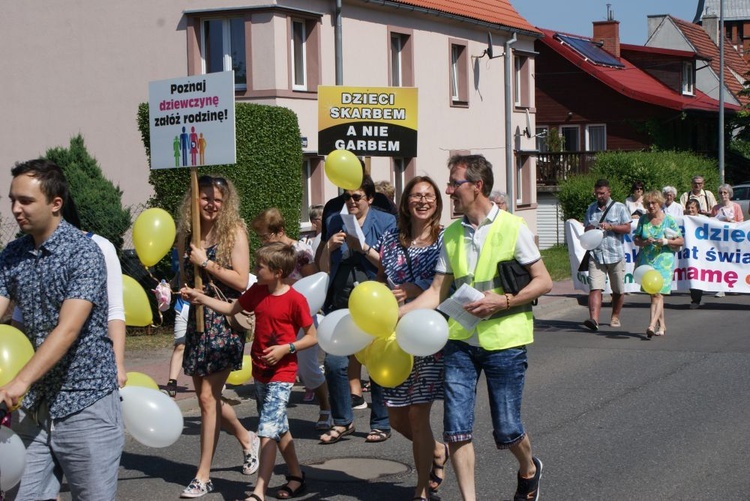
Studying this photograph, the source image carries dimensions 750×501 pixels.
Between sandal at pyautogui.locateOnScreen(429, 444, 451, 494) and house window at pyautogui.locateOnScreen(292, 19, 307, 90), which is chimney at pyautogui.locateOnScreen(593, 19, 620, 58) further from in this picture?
sandal at pyautogui.locateOnScreen(429, 444, 451, 494)

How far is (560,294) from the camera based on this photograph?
1872 centimetres

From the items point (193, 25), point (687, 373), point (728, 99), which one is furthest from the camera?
point (728, 99)

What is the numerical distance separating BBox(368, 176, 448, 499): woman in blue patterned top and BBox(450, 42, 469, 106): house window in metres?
22.1

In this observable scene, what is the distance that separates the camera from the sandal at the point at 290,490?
6.71 meters

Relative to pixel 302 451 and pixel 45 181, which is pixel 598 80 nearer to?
pixel 302 451

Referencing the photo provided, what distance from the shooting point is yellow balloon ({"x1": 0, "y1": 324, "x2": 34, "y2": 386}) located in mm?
4406

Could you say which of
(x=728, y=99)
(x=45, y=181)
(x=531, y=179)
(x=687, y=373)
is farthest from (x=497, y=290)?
(x=728, y=99)

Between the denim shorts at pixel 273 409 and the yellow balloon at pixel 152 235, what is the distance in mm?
1052

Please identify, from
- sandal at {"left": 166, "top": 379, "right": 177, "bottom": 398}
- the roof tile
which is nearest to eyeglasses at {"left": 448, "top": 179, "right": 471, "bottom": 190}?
sandal at {"left": 166, "top": 379, "right": 177, "bottom": 398}

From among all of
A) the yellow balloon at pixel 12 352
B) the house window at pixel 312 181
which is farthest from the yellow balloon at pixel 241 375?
the house window at pixel 312 181

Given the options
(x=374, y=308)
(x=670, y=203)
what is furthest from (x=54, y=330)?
(x=670, y=203)

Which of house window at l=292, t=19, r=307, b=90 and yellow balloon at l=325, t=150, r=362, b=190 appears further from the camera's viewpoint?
house window at l=292, t=19, r=307, b=90

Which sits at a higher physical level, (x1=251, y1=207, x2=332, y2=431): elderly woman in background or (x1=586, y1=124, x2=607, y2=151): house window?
(x1=586, y1=124, x2=607, y2=151): house window

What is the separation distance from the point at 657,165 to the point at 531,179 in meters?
4.16
